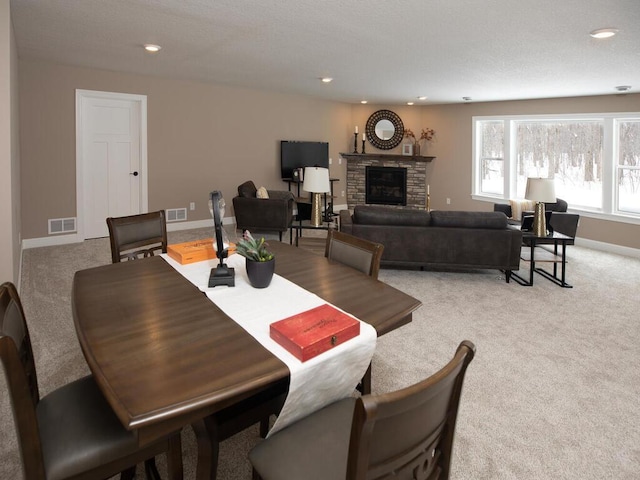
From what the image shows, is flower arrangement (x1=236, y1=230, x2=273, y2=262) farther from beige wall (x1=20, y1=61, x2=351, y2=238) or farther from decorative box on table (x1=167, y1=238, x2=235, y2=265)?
beige wall (x1=20, y1=61, x2=351, y2=238)

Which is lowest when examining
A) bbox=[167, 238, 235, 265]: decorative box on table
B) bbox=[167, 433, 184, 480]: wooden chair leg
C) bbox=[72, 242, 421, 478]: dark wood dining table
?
bbox=[167, 433, 184, 480]: wooden chair leg

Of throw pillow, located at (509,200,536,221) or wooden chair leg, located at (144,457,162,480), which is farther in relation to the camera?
throw pillow, located at (509,200,536,221)

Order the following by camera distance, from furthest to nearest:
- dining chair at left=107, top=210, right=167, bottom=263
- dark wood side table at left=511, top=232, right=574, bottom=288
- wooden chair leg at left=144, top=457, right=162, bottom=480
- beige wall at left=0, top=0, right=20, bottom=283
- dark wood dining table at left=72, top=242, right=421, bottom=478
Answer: dark wood side table at left=511, top=232, right=574, bottom=288
beige wall at left=0, top=0, right=20, bottom=283
dining chair at left=107, top=210, right=167, bottom=263
wooden chair leg at left=144, top=457, right=162, bottom=480
dark wood dining table at left=72, top=242, right=421, bottom=478

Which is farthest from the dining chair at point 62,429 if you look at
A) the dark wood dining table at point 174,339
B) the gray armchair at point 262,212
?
the gray armchair at point 262,212

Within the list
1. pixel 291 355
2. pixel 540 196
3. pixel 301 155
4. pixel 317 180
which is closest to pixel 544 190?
pixel 540 196

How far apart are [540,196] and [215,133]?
16.6 ft

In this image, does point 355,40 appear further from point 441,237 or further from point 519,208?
point 519,208

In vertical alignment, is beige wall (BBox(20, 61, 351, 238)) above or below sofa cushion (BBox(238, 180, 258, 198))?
above

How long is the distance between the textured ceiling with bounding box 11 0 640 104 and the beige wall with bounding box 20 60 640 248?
17.6 inches

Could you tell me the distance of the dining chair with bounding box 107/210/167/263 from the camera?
2555 millimetres

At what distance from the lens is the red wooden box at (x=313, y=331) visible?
4.36 ft

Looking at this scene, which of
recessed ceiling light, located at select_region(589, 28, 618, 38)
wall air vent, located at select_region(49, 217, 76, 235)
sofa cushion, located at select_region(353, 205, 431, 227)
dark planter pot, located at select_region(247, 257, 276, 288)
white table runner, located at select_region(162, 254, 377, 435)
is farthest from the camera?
wall air vent, located at select_region(49, 217, 76, 235)

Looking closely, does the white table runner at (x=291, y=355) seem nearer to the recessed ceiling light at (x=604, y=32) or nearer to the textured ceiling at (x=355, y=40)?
the textured ceiling at (x=355, y=40)

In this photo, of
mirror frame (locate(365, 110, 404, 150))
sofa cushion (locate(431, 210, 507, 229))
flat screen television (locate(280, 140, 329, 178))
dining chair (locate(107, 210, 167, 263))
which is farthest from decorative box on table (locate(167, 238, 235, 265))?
mirror frame (locate(365, 110, 404, 150))
